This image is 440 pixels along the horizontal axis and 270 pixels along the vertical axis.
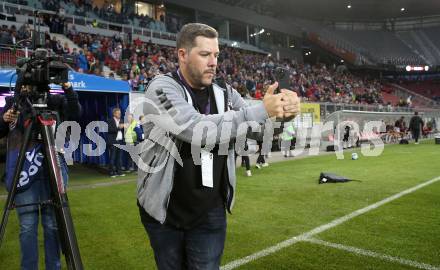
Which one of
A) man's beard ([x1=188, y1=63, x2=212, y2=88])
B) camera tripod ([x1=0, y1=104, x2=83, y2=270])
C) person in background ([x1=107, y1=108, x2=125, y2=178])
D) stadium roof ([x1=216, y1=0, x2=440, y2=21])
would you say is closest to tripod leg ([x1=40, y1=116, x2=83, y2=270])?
camera tripod ([x1=0, y1=104, x2=83, y2=270])

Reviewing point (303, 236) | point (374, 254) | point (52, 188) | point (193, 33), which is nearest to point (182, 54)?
point (193, 33)

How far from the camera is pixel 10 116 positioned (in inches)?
125

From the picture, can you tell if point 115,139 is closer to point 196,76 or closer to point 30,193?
point 30,193

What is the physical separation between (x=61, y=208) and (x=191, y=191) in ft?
3.56

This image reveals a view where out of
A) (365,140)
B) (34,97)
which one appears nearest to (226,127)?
(34,97)

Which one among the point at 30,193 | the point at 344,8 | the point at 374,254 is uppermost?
the point at 344,8

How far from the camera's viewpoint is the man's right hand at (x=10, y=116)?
316 cm

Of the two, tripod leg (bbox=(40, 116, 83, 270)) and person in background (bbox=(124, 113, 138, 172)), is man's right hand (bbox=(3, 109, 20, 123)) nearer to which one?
tripod leg (bbox=(40, 116, 83, 270))

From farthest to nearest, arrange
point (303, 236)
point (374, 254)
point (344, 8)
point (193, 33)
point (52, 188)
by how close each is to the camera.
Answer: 1. point (344, 8)
2. point (303, 236)
3. point (374, 254)
4. point (52, 188)
5. point (193, 33)

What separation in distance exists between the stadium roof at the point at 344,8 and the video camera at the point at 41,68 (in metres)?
38.4

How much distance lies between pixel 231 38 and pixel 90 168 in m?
27.6

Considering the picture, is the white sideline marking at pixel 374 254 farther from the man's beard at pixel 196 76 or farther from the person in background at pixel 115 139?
the person in background at pixel 115 139

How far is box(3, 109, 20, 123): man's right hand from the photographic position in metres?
3.16

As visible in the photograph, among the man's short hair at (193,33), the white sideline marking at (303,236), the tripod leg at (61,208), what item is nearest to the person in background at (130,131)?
the white sideline marking at (303,236)
